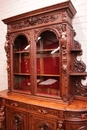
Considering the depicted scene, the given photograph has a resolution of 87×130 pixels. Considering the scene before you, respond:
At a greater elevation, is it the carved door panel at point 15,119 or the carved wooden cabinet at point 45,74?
the carved wooden cabinet at point 45,74

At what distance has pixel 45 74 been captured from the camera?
1.83 m

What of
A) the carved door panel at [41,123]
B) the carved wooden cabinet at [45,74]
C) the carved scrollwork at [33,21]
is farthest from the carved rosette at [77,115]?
the carved scrollwork at [33,21]

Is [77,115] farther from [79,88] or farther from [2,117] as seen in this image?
[2,117]

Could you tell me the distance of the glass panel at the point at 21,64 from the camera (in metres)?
1.96

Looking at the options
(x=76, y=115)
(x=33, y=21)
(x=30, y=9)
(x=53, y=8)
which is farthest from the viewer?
(x=30, y=9)

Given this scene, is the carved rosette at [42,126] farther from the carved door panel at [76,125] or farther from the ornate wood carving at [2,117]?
the ornate wood carving at [2,117]

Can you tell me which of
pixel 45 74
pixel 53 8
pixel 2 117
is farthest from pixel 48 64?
pixel 2 117

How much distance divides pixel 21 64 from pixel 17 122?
880mm

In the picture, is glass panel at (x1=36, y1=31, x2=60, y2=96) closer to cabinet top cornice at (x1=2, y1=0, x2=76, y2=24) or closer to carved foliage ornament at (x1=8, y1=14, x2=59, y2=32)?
carved foliage ornament at (x1=8, y1=14, x2=59, y2=32)

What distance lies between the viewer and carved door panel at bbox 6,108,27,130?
1.77m

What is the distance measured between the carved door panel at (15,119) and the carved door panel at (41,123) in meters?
0.12

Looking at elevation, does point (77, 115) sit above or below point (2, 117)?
above

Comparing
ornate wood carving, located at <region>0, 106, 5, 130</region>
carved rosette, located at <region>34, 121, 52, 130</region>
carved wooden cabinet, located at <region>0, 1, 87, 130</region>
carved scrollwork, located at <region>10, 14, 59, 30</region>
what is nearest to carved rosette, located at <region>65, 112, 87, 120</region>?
carved wooden cabinet, located at <region>0, 1, 87, 130</region>

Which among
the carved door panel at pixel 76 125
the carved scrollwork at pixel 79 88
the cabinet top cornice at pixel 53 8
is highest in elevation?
the cabinet top cornice at pixel 53 8
